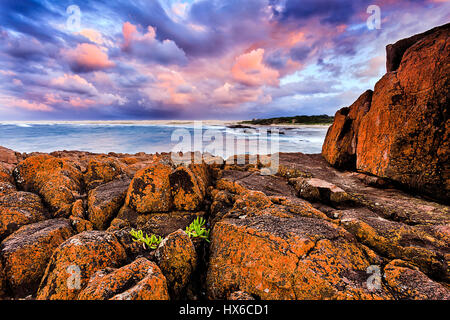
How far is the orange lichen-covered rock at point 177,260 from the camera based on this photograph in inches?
117

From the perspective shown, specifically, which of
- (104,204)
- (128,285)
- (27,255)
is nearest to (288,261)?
(128,285)

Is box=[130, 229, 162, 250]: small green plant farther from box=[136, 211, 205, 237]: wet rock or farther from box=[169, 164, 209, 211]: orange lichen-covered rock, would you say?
box=[169, 164, 209, 211]: orange lichen-covered rock

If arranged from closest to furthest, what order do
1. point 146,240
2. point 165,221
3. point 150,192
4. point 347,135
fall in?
point 146,240 → point 165,221 → point 150,192 → point 347,135

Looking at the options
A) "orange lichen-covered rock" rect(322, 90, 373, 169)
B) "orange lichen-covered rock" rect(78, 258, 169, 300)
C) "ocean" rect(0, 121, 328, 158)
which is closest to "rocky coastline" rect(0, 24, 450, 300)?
"orange lichen-covered rock" rect(78, 258, 169, 300)

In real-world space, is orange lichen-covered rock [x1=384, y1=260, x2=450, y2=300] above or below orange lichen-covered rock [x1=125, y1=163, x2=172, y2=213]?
below

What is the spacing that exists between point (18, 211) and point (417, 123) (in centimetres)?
1000

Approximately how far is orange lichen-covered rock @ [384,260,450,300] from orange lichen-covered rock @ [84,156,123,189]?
742 cm

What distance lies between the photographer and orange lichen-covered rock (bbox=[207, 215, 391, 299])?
245 cm

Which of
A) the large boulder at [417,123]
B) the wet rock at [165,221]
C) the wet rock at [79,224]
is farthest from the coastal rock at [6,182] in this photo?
the large boulder at [417,123]

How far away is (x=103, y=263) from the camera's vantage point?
2.92 metres

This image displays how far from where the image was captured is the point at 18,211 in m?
4.20

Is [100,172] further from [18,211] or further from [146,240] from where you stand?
[146,240]
